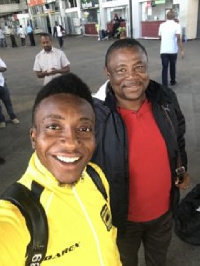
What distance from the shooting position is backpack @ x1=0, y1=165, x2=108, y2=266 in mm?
827

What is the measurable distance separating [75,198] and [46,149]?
208 millimetres

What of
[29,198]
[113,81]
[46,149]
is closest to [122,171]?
[113,81]

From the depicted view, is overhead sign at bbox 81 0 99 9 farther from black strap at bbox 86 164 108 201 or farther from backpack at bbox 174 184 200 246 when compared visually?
black strap at bbox 86 164 108 201

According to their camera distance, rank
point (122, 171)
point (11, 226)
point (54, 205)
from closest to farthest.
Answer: point (11, 226), point (54, 205), point (122, 171)

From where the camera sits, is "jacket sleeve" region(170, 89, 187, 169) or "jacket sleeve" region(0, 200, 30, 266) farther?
"jacket sleeve" region(170, 89, 187, 169)

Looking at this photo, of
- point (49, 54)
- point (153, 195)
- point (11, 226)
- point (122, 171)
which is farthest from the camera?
point (49, 54)

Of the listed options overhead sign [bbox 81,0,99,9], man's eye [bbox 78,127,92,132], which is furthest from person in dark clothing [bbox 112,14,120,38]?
man's eye [bbox 78,127,92,132]

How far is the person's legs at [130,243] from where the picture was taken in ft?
5.95

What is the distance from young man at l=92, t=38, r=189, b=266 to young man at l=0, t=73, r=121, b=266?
522 mm

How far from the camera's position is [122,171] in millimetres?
1613

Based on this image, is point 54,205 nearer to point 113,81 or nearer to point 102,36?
point 113,81

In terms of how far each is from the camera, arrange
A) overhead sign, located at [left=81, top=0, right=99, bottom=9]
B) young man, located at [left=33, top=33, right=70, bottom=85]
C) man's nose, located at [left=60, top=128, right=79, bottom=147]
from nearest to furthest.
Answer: man's nose, located at [left=60, top=128, right=79, bottom=147] < young man, located at [left=33, top=33, right=70, bottom=85] < overhead sign, located at [left=81, top=0, right=99, bottom=9]

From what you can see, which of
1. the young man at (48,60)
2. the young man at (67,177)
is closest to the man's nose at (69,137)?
the young man at (67,177)

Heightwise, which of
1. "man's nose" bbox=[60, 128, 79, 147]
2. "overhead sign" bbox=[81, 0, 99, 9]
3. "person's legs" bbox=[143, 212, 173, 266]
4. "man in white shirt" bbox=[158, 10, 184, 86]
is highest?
"overhead sign" bbox=[81, 0, 99, 9]
